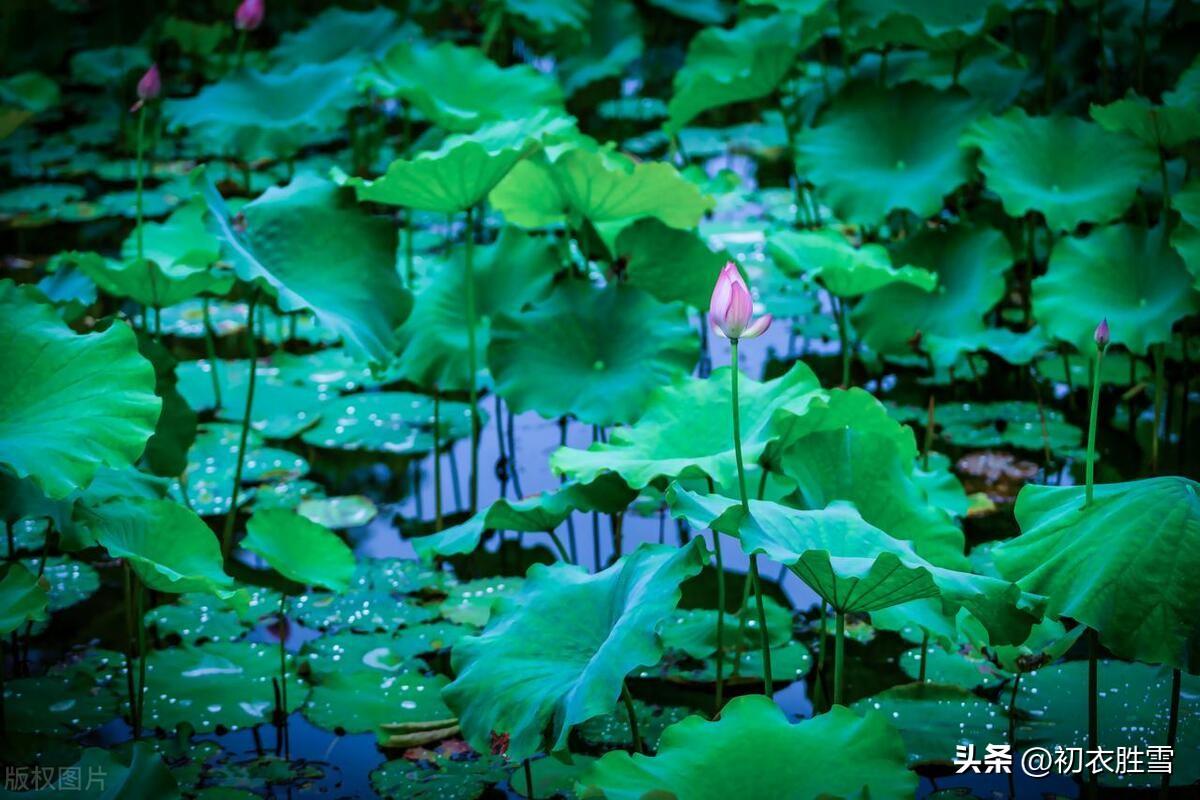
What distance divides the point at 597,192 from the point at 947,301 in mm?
873

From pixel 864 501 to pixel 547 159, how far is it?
→ 37.3 inches

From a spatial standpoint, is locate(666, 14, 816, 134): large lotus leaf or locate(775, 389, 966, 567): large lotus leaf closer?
locate(775, 389, 966, 567): large lotus leaf

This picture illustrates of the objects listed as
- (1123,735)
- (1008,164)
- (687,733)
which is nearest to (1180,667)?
(1123,735)

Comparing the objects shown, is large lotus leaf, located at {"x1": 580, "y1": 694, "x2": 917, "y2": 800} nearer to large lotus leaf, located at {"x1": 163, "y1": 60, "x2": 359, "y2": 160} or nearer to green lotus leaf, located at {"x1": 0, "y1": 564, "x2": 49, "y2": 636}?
green lotus leaf, located at {"x1": 0, "y1": 564, "x2": 49, "y2": 636}

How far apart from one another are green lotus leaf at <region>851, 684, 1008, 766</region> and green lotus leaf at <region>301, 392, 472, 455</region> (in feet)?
4.12

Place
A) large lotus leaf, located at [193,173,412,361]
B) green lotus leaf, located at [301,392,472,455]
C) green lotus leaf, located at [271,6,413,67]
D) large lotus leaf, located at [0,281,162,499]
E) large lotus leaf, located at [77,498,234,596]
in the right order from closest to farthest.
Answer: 1. large lotus leaf, located at [0,281,162,499]
2. large lotus leaf, located at [77,498,234,596]
3. large lotus leaf, located at [193,173,412,361]
4. green lotus leaf, located at [301,392,472,455]
5. green lotus leaf, located at [271,6,413,67]

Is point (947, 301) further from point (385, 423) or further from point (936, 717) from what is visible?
point (385, 423)

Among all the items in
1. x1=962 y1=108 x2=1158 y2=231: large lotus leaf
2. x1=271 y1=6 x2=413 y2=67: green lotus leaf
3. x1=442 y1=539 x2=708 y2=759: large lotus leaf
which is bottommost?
x1=442 y1=539 x2=708 y2=759: large lotus leaf

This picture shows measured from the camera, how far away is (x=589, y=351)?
7.85 ft

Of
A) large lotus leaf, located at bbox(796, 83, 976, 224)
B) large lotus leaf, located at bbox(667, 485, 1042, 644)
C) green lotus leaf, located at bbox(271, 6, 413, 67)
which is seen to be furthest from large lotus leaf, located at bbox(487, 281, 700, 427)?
green lotus leaf, located at bbox(271, 6, 413, 67)

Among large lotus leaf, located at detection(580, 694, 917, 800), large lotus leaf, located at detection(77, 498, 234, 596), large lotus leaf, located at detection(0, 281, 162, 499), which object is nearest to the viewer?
large lotus leaf, located at detection(580, 694, 917, 800)

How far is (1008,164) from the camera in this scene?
108 inches

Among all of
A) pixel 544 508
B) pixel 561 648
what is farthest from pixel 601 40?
pixel 561 648

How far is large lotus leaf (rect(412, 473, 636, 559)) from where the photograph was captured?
181 cm
